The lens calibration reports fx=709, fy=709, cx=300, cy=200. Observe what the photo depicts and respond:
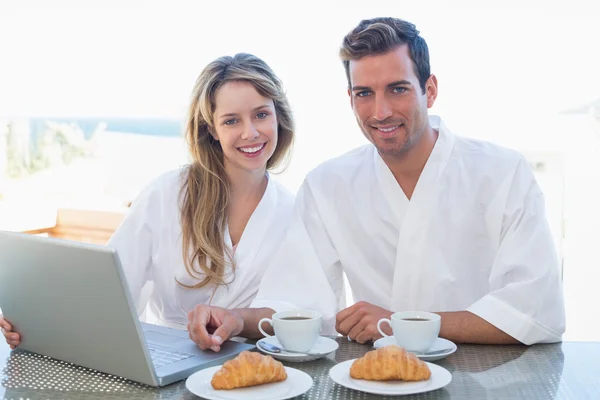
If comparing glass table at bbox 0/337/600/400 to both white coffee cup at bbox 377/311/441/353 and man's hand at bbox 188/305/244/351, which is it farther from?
man's hand at bbox 188/305/244/351

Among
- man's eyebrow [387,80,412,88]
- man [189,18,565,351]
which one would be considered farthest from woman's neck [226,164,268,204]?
man's eyebrow [387,80,412,88]

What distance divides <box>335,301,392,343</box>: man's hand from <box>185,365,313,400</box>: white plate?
1.02 feet

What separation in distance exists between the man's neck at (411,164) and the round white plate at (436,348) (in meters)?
0.60

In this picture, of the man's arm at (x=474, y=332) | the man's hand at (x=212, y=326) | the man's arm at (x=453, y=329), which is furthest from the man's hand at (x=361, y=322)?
the man's hand at (x=212, y=326)

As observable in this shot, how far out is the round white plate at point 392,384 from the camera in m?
1.15

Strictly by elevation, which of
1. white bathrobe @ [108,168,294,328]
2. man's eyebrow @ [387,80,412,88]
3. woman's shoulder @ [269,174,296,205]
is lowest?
white bathrobe @ [108,168,294,328]

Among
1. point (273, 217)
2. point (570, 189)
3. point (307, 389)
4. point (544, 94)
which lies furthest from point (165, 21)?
point (307, 389)

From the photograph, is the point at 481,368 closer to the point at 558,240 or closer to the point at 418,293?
the point at 418,293

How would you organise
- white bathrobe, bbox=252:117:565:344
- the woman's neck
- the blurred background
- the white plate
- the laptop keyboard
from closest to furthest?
the white plate < the laptop keyboard < white bathrobe, bbox=252:117:565:344 < the woman's neck < the blurred background

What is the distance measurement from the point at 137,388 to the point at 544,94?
5.78m

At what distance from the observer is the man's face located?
1888 millimetres

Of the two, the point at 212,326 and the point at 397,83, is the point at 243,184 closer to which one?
the point at 397,83

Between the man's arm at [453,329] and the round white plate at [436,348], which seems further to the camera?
the man's arm at [453,329]

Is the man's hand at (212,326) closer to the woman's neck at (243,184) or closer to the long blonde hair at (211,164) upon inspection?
the long blonde hair at (211,164)
